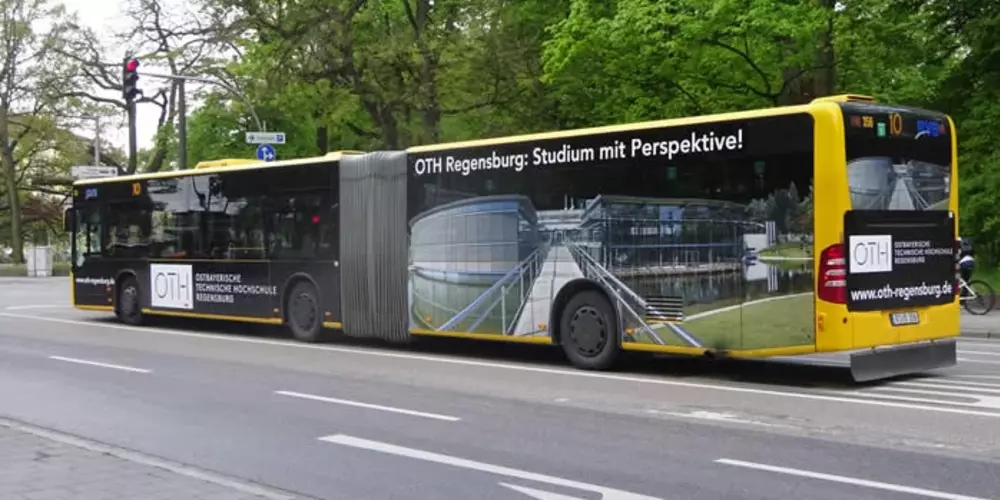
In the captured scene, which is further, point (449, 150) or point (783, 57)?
point (783, 57)

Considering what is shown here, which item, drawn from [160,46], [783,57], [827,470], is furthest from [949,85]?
[160,46]

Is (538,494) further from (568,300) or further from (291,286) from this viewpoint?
(291,286)

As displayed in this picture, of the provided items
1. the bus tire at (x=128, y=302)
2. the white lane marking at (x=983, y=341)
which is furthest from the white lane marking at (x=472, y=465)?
the bus tire at (x=128, y=302)

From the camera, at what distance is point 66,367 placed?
47.7ft

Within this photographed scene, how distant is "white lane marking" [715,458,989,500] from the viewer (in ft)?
22.2

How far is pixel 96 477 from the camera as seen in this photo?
7250 mm

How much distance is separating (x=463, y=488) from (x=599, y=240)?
646 cm

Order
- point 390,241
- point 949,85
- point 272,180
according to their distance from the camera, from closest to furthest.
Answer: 1. point 390,241
2. point 272,180
3. point 949,85

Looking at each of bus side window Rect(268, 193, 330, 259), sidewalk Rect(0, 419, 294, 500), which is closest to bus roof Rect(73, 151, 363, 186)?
bus side window Rect(268, 193, 330, 259)

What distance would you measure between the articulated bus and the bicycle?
998cm

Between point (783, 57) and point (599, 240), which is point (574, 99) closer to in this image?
point (783, 57)

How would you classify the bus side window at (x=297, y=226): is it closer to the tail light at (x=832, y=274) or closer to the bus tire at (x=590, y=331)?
the bus tire at (x=590, y=331)

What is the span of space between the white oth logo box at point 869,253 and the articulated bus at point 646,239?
0.07 feet

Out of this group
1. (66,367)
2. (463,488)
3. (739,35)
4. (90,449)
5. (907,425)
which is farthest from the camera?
(739,35)
